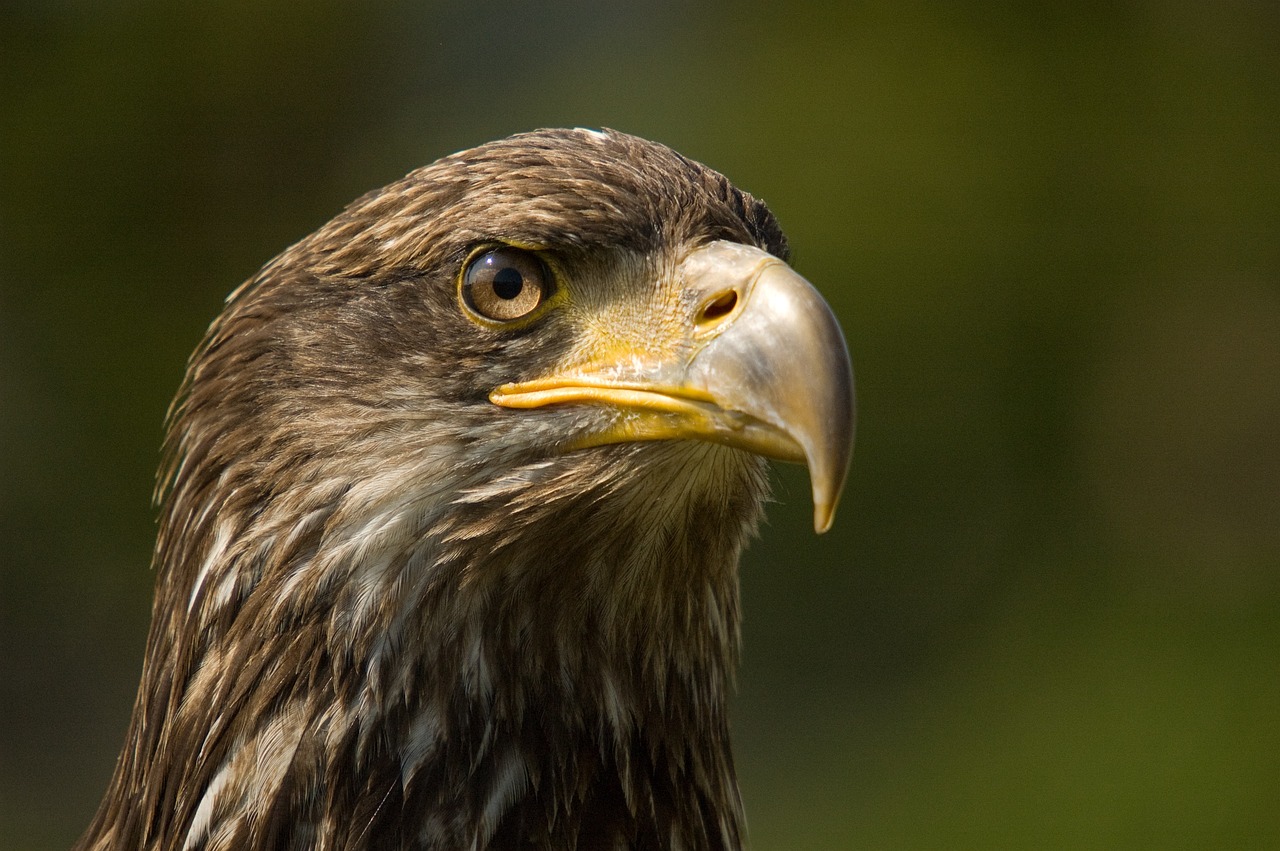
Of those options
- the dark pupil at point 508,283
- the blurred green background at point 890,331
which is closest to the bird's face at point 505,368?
the dark pupil at point 508,283

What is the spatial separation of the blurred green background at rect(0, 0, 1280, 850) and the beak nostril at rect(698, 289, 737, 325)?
5.81 metres

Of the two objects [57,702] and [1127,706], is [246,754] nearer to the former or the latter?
[1127,706]

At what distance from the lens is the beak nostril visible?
237 centimetres

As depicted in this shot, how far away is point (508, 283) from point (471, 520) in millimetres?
395

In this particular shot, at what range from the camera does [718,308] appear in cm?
239

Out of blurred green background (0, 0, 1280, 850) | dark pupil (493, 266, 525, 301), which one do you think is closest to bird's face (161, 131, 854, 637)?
dark pupil (493, 266, 525, 301)

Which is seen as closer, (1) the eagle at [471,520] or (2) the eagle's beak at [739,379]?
(2) the eagle's beak at [739,379]

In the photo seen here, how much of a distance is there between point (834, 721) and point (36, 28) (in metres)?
7.76

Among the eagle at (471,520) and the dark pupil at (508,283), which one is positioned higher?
the dark pupil at (508,283)

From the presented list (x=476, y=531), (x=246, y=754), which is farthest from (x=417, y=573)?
(x=246, y=754)

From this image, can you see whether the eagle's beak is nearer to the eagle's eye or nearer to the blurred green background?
the eagle's eye

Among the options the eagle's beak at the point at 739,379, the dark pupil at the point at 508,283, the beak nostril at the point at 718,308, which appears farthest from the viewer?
the dark pupil at the point at 508,283

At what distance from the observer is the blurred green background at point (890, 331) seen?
346 inches

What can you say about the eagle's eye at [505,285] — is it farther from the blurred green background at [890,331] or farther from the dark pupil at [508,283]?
the blurred green background at [890,331]
